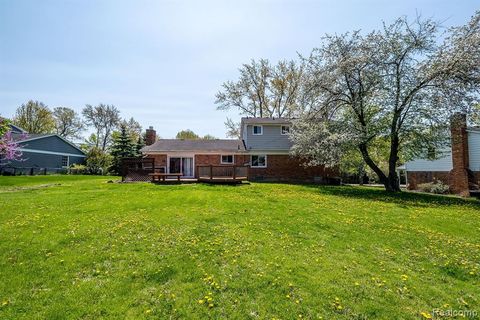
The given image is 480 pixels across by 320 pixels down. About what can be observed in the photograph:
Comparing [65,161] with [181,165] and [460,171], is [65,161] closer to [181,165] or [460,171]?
[181,165]

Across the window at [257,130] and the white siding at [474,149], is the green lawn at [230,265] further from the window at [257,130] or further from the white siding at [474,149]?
the window at [257,130]

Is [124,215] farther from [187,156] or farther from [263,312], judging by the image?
[187,156]

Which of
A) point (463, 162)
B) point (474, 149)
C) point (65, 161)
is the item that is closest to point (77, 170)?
point (65, 161)

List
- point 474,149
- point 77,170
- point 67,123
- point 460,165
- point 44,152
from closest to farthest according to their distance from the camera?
point 474,149
point 460,165
point 44,152
point 77,170
point 67,123

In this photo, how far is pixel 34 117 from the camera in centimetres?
4788

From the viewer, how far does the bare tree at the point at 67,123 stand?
2026 inches

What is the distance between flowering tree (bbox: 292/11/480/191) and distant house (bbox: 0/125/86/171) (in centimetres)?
2973

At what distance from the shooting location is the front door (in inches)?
973

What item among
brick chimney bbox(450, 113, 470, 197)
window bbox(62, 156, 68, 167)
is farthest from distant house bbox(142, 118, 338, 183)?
window bbox(62, 156, 68, 167)

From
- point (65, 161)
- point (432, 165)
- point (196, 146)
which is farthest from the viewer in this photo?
point (65, 161)

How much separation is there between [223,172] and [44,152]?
88.8ft

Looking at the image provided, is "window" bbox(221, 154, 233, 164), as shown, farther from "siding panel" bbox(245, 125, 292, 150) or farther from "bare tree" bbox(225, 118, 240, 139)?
"bare tree" bbox(225, 118, 240, 139)

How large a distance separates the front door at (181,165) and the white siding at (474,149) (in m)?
22.0

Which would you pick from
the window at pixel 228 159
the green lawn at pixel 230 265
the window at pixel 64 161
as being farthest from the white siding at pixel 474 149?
the window at pixel 64 161
